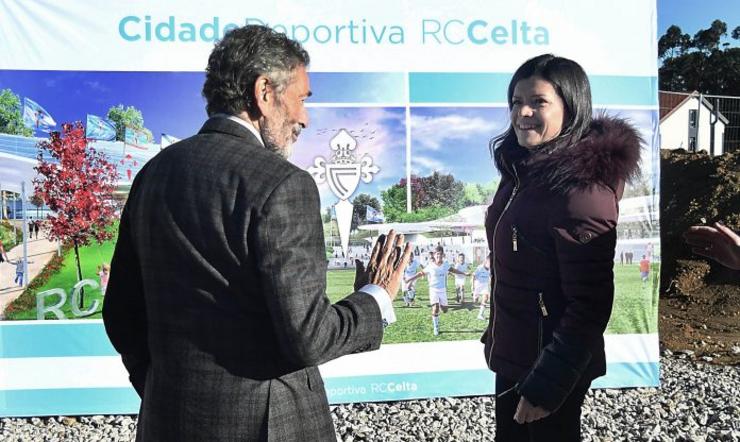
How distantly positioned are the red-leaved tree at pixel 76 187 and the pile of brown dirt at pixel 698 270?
546 cm

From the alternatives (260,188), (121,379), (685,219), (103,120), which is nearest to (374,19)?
(103,120)

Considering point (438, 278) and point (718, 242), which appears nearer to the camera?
point (718, 242)

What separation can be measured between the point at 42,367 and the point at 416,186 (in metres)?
2.77

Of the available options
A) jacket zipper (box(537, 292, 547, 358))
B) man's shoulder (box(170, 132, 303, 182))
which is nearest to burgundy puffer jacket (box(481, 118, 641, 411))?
jacket zipper (box(537, 292, 547, 358))

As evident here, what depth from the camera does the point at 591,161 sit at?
6.82ft

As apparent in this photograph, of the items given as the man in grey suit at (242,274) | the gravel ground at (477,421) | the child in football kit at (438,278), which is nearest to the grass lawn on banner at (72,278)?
the gravel ground at (477,421)

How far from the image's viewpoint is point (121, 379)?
455 centimetres

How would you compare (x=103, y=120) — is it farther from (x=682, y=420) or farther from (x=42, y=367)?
(x=682, y=420)

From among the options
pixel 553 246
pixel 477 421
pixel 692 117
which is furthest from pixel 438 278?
pixel 692 117

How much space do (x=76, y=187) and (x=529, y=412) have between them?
Answer: 3.53m

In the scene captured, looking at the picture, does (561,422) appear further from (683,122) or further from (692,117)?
(692,117)

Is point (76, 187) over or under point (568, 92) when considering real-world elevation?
under

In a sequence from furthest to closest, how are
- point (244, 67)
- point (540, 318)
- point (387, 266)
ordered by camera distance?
1. point (540, 318)
2. point (387, 266)
3. point (244, 67)

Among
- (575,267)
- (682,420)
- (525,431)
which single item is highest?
(575,267)
